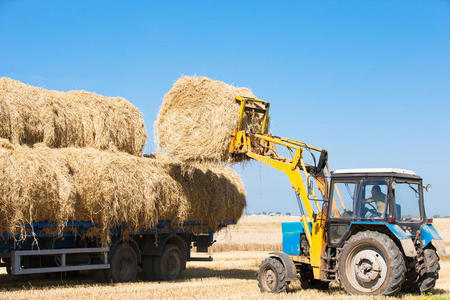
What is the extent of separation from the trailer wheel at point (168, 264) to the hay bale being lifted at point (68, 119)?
9.25ft

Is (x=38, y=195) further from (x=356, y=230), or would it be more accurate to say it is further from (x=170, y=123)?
(x=356, y=230)

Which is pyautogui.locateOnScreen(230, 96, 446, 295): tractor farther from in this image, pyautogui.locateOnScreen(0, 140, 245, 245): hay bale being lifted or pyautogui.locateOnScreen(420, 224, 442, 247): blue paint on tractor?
pyautogui.locateOnScreen(0, 140, 245, 245): hay bale being lifted

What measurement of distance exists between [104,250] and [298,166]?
527 centimetres

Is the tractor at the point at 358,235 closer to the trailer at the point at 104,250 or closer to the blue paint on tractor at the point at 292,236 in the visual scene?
the blue paint on tractor at the point at 292,236

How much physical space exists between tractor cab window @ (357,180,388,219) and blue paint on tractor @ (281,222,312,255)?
164cm

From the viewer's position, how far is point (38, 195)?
12414mm

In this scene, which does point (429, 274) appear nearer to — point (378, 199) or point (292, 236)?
point (378, 199)

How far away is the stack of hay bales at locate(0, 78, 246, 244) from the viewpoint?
491 inches

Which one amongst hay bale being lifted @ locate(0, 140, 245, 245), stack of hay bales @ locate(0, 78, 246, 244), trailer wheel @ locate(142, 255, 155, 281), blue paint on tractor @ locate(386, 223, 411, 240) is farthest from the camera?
trailer wheel @ locate(142, 255, 155, 281)

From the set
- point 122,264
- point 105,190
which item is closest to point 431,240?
→ point 105,190

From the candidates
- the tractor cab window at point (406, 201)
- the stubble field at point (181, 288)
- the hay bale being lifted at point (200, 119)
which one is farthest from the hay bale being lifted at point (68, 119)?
the tractor cab window at point (406, 201)

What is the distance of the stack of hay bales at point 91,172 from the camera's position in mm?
12461

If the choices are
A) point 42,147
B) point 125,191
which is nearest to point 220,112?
point 125,191

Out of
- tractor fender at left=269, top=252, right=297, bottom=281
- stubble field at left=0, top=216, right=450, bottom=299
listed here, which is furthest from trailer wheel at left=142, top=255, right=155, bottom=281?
tractor fender at left=269, top=252, right=297, bottom=281
